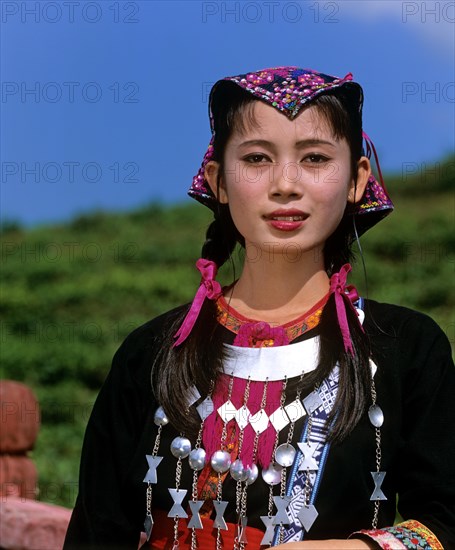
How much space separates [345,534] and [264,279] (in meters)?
0.58

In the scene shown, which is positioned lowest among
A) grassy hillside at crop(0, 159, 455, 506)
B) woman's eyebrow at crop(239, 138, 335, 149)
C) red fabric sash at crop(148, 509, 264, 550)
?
grassy hillside at crop(0, 159, 455, 506)

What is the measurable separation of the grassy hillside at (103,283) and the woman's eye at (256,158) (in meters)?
3.41

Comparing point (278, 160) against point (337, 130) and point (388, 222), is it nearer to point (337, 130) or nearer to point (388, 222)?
point (337, 130)

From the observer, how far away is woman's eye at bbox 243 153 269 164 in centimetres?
209

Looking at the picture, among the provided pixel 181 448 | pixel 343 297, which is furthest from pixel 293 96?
pixel 181 448

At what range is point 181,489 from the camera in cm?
207

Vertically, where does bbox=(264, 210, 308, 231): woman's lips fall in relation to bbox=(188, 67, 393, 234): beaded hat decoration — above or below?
below

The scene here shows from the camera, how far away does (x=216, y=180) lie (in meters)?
2.24

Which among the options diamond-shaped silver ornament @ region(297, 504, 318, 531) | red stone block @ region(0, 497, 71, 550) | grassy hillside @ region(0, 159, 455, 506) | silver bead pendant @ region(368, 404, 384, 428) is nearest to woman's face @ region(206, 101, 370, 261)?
silver bead pendant @ region(368, 404, 384, 428)

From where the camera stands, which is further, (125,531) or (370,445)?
(125,531)

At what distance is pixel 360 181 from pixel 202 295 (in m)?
0.45

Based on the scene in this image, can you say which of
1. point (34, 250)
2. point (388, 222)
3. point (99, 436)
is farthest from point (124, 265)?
point (99, 436)

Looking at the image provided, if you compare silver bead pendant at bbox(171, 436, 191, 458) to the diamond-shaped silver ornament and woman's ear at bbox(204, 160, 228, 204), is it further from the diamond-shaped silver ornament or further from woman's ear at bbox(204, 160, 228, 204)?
woman's ear at bbox(204, 160, 228, 204)

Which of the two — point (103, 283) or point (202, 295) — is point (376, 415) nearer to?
point (202, 295)
